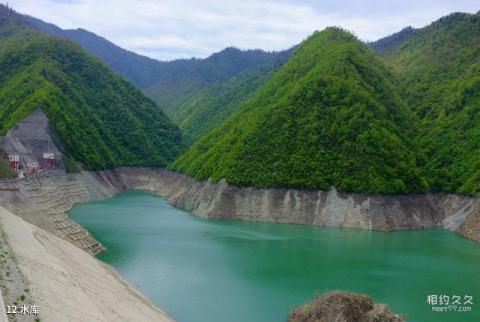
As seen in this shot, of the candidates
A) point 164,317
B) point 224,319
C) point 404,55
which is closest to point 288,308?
point 224,319

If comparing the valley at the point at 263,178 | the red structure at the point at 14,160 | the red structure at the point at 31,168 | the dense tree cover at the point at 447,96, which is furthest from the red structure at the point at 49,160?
the dense tree cover at the point at 447,96

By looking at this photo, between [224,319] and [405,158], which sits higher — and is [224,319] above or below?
below

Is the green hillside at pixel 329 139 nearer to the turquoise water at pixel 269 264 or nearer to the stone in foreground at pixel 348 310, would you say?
the turquoise water at pixel 269 264

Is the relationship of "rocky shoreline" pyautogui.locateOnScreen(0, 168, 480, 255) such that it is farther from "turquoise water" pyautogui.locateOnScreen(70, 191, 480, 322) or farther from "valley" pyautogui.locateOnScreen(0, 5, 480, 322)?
"turquoise water" pyautogui.locateOnScreen(70, 191, 480, 322)

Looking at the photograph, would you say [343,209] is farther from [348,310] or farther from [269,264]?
[348,310]

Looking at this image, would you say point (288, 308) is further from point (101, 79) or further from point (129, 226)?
point (101, 79)
